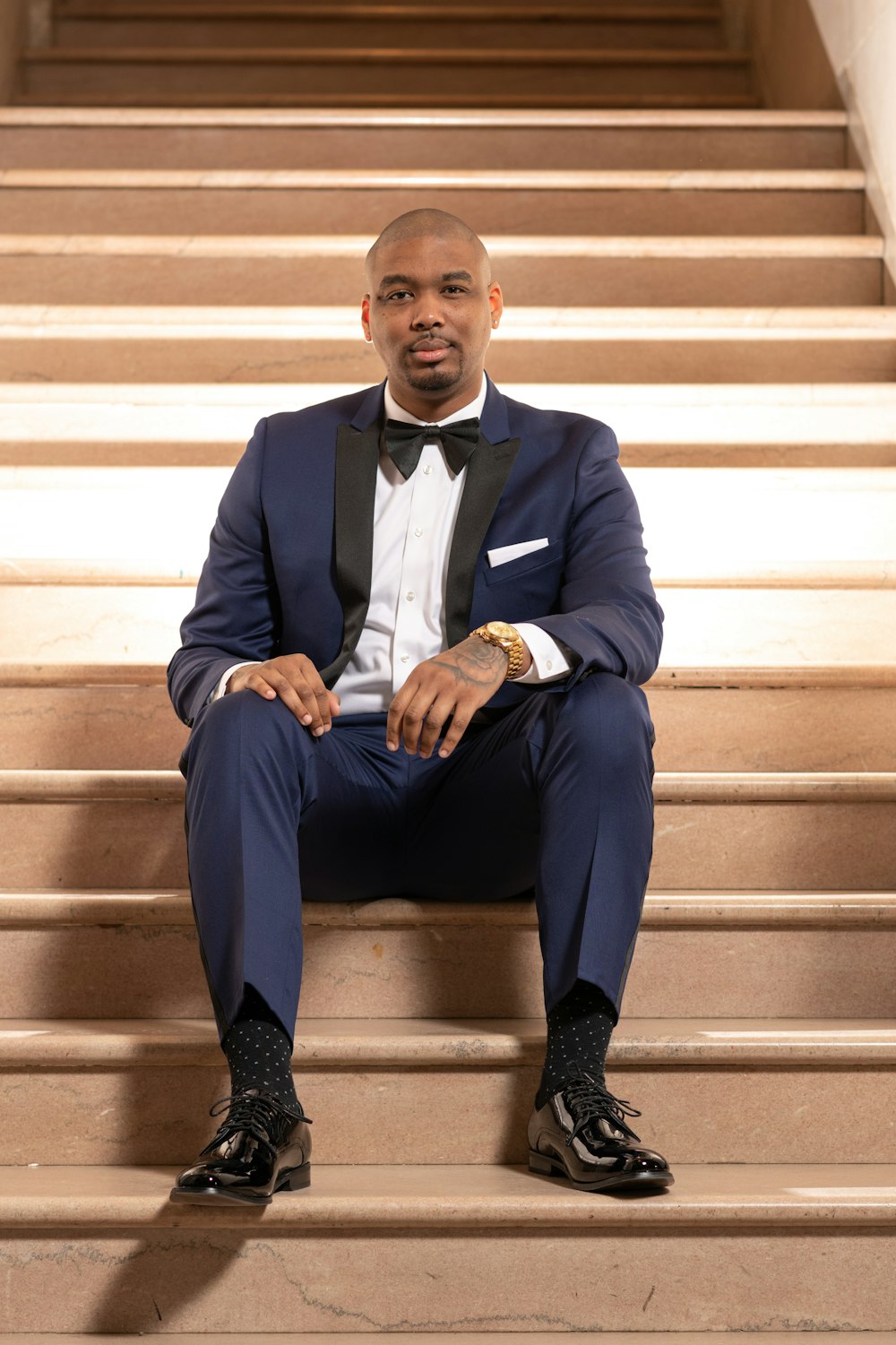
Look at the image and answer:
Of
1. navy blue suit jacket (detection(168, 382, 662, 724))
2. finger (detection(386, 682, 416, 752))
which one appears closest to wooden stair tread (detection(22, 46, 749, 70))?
navy blue suit jacket (detection(168, 382, 662, 724))

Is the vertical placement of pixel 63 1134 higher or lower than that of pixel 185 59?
lower

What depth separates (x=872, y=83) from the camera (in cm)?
347

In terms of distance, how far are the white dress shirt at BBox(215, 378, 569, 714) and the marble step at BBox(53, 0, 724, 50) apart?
12.0 ft

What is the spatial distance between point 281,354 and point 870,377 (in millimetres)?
1314

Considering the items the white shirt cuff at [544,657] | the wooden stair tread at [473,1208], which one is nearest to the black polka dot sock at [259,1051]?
the wooden stair tread at [473,1208]

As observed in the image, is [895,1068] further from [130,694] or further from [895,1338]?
[130,694]

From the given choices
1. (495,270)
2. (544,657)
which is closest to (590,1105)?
(544,657)

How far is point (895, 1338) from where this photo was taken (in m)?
1.41

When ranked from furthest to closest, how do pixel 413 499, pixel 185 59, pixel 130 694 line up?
1. pixel 185 59
2. pixel 130 694
3. pixel 413 499

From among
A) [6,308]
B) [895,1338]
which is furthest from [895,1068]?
[6,308]

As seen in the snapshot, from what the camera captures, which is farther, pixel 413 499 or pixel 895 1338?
pixel 413 499

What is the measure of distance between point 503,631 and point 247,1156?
2.09 feet

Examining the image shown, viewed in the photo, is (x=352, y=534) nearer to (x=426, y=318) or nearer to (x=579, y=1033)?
(x=426, y=318)

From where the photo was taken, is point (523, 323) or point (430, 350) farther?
point (523, 323)
